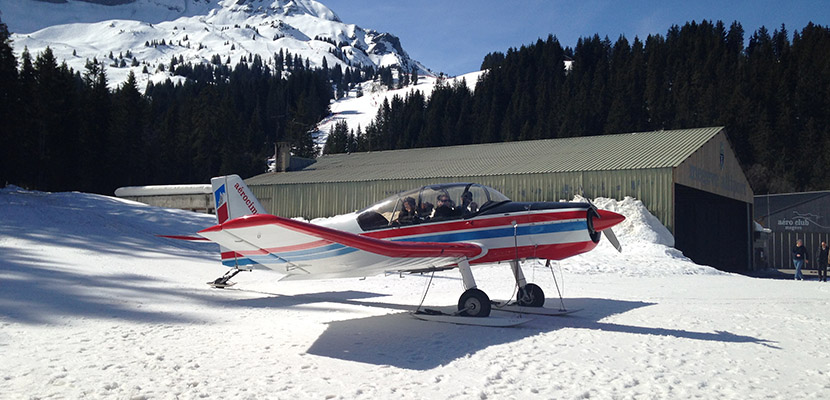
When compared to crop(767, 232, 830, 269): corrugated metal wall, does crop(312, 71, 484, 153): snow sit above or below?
above

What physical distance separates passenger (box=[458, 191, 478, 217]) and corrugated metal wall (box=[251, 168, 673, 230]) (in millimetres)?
11228

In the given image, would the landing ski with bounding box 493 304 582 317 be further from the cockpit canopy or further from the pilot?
the pilot

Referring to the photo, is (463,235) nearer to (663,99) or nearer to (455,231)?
(455,231)

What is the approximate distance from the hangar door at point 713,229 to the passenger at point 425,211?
78.5 feet

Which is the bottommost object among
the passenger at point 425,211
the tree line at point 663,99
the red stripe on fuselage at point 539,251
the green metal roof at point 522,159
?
the red stripe on fuselage at point 539,251

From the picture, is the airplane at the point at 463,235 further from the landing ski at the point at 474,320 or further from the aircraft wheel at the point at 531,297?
the landing ski at the point at 474,320

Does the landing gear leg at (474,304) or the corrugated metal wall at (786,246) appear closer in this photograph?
the landing gear leg at (474,304)

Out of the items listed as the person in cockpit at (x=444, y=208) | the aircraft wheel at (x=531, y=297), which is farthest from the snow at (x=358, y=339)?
the person in cockpit at (x=444, y=208)

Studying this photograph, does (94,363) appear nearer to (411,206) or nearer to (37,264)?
(411,206)

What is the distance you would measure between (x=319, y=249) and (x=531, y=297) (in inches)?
184

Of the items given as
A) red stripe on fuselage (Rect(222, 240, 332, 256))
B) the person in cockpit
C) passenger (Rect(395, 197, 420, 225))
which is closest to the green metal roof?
the person in cockpit

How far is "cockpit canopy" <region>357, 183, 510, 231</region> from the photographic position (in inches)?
341

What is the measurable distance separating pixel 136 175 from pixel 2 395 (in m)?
53.2

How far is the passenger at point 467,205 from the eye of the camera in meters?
8.62
